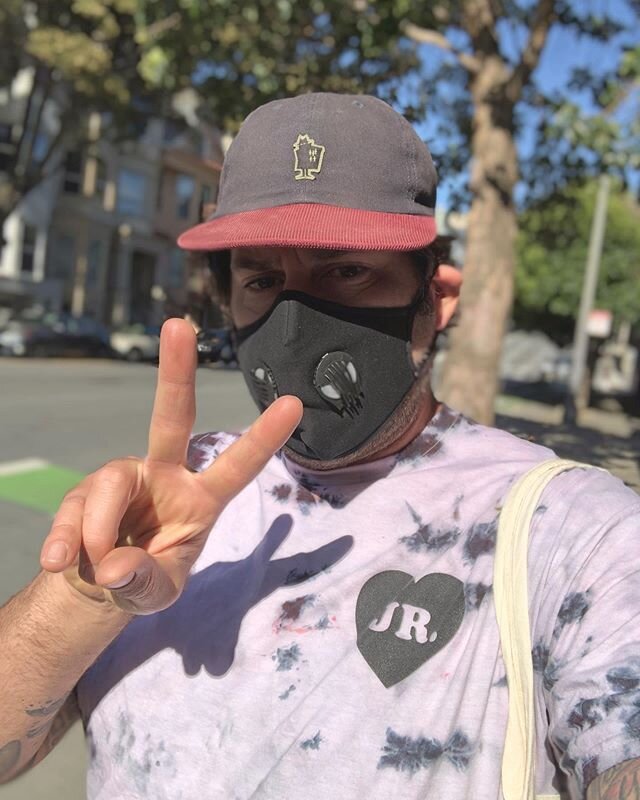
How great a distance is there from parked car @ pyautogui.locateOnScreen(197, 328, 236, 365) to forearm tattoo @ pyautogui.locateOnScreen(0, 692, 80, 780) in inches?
30.9

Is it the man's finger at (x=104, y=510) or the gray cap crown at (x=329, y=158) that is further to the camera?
the gray cap crown at (x=329, y=158)

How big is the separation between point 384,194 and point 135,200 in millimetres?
29844

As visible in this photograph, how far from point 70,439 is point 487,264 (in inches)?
243

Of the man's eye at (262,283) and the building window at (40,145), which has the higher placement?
the building window at (40,145)

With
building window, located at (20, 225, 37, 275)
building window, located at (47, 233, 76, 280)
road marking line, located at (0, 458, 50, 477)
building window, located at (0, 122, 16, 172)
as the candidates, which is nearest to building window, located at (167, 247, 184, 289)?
road marking line, located at (0, 458, 50, 477)

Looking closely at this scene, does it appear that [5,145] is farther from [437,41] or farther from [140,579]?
[140,579]

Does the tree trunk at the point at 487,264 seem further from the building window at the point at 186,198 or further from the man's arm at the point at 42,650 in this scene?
the man's arm at the point at 42,650

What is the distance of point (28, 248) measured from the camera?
86.6 ft

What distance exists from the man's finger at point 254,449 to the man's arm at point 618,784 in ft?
2.08

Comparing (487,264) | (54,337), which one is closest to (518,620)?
(487,264)

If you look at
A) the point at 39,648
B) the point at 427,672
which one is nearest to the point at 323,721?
the point at 427,672

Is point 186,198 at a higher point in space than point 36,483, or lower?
higher

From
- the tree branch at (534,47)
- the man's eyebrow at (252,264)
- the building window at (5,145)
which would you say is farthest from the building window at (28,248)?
the man's eyebrow at (252,264)

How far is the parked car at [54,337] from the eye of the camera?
2139 centimetres
